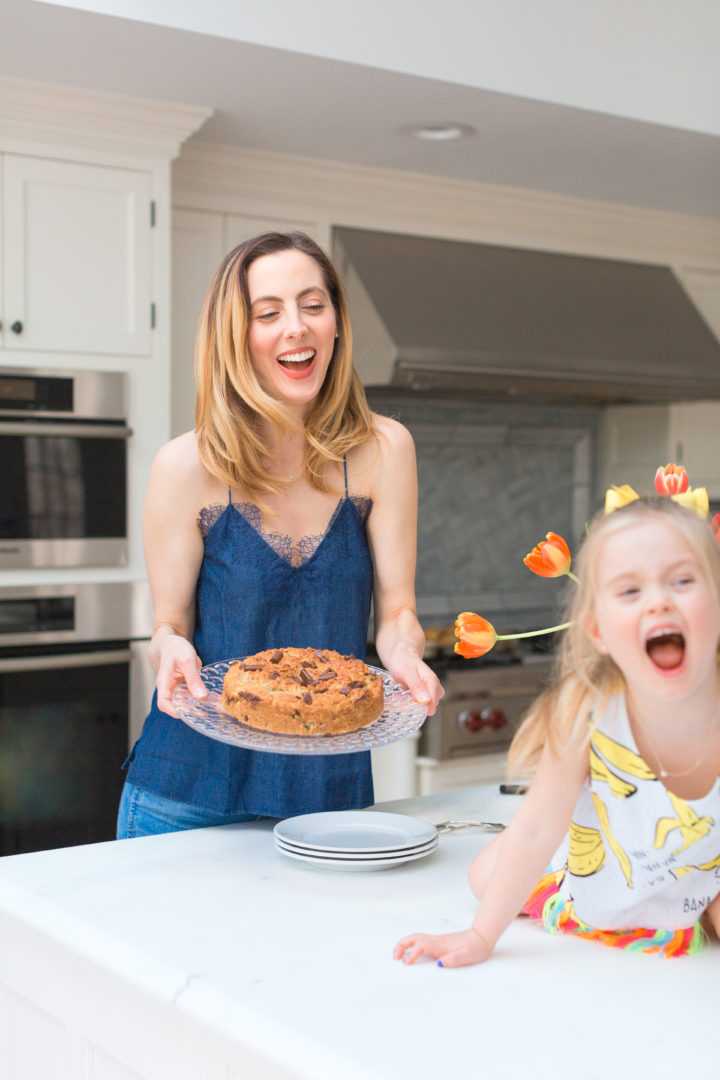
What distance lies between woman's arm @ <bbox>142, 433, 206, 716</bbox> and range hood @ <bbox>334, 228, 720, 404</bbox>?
1.78 meters

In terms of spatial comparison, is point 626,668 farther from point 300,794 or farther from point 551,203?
point 551,203

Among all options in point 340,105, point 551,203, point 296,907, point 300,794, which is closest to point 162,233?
point 340,105

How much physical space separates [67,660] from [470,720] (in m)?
1.16

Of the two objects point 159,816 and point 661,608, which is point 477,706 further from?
point 661,608

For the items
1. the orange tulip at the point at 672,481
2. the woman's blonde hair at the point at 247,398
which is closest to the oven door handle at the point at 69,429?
the woman's blonde hair at the point at 247,398

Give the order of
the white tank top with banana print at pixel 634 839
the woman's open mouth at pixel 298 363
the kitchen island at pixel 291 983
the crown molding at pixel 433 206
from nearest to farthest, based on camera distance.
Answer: the kitchen island at pixel 291 983 < the white tank top with banana print at pixel 634 839 < the woman's open mouth at pixel 298 363 < the crown molding at pixel 433 206

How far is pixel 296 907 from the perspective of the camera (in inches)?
43.2

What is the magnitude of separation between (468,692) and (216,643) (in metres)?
1.87

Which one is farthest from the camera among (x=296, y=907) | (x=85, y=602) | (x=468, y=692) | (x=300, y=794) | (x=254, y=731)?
(x=468, y=692)

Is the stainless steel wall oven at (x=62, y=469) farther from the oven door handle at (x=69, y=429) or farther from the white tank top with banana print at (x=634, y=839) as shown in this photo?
the white tank top with banana print at (x=634, y=839)

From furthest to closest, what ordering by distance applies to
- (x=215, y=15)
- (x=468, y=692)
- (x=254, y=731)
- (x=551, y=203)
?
1. (x=551, y=203)
2. (x=468, y=692)
3. (x=215, y=15)
4. (x=254, y=731)

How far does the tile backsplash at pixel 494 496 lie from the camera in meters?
3.86

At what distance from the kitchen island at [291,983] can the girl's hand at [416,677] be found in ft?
0.55

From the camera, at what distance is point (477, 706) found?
3322 mm
